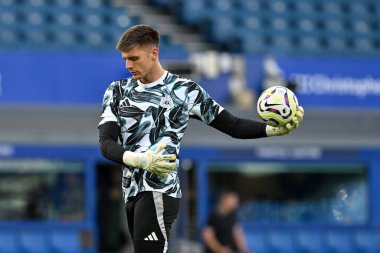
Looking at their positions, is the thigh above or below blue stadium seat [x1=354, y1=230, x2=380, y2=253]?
above

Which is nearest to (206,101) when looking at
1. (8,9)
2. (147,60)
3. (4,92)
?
(147,60)

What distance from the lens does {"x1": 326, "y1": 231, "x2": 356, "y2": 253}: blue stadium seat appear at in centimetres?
1564

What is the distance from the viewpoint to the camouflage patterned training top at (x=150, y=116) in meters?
5.87

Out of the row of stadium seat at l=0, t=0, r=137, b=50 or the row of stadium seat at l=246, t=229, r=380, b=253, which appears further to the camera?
the row of stadium seat at l=246, t=229, r=380, b=253

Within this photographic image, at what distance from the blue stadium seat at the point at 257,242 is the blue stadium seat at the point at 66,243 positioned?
93.4 inches

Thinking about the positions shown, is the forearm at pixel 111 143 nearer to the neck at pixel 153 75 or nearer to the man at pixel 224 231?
the neck at pixel 153 75

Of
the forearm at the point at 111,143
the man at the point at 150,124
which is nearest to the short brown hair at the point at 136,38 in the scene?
the man at the point at 150,124

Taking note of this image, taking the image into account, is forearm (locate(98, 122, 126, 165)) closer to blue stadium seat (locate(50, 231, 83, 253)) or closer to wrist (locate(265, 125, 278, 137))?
wrist (locate(265, 125, 278, 137))

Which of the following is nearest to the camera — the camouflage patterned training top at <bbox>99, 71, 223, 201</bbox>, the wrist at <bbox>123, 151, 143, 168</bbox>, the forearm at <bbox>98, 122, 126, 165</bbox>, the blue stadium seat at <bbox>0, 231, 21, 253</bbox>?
the wrist at <bbox>123, 151, 143, 168</bbox>

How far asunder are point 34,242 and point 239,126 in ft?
30.0

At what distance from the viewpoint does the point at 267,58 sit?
599 inches

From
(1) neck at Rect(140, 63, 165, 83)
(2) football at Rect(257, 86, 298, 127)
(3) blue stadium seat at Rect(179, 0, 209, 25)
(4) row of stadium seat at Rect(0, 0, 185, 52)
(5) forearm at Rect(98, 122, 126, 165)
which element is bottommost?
(5) forearm at Rect(98, 122, 126, 165)

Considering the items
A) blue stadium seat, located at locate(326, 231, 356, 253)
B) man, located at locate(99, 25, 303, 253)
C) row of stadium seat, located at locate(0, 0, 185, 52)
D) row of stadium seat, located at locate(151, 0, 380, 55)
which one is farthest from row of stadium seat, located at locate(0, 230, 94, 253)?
man, located at locate(99, 25, 303, 253)

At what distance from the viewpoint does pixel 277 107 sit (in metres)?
5.91
